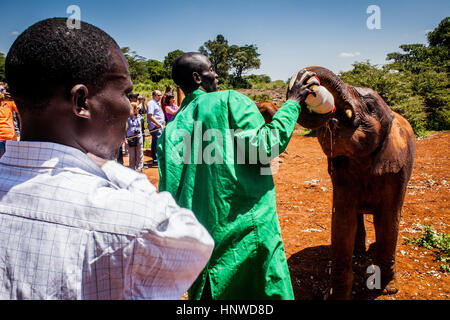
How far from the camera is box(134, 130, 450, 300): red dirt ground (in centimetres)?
319

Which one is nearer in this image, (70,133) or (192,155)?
(70,133)

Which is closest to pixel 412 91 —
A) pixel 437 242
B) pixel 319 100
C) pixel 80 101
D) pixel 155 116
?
pixel 155 116

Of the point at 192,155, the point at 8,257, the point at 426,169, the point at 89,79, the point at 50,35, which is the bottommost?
the point at 426,169

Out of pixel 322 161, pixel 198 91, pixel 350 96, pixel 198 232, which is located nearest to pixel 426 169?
pixel 322 161

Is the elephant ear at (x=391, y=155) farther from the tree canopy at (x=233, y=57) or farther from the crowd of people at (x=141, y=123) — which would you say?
the tree canopy at (x=233, y=57)

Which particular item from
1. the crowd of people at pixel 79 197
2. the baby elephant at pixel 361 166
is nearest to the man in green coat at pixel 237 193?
the baby elephant at pixel 361 166

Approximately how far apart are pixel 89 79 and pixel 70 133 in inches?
6.1

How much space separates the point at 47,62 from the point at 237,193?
45.1 inches

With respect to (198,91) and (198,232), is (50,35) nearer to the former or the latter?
(198,232)

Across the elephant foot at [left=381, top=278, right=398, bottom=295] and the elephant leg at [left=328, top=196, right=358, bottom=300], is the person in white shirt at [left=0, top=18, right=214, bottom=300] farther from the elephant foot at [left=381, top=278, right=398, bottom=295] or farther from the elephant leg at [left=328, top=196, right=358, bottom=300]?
the elephant foot at [left=381, top=278, right=398, bottom=295]

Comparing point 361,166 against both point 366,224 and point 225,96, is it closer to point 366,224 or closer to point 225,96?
point 225,96

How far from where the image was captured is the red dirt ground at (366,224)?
10.5 ft

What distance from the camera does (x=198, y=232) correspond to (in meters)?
0.77
